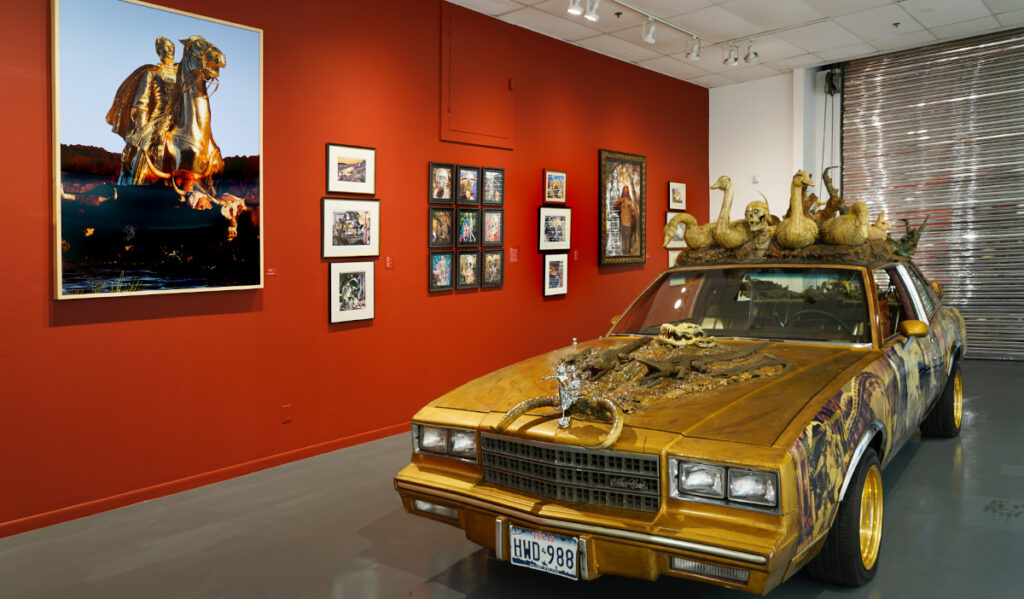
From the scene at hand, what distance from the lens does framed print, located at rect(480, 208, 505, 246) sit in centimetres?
631

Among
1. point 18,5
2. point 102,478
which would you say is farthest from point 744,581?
point 18,5

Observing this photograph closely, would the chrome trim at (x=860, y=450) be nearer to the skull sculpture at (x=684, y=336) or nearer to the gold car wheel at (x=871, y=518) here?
the gold car wheel at (x=871, y=518)

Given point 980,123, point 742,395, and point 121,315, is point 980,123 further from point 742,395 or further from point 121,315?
point 121,315

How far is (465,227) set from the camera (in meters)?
6.13

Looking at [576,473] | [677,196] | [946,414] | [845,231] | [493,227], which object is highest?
[677,196]

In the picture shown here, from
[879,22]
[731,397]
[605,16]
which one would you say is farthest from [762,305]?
[879,22]

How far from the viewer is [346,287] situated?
5.21 m

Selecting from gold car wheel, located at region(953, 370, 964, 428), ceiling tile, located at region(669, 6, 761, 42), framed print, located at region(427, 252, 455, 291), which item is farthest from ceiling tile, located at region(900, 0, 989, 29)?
framed print, located at region(427, 252, 455, 291)

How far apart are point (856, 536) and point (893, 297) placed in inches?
71.8

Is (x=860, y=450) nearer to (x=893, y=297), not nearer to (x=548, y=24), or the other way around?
(x=893, y=297)

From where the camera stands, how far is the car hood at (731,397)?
91.0 inches

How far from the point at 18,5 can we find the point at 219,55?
106cm

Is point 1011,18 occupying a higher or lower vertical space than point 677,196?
higher

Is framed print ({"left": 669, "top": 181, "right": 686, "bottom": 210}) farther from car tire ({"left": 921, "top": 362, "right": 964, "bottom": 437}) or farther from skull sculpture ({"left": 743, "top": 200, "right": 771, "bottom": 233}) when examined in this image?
skull sculpture ({"left": 743, "top": 200, "right": 771, "bottom": 233})
